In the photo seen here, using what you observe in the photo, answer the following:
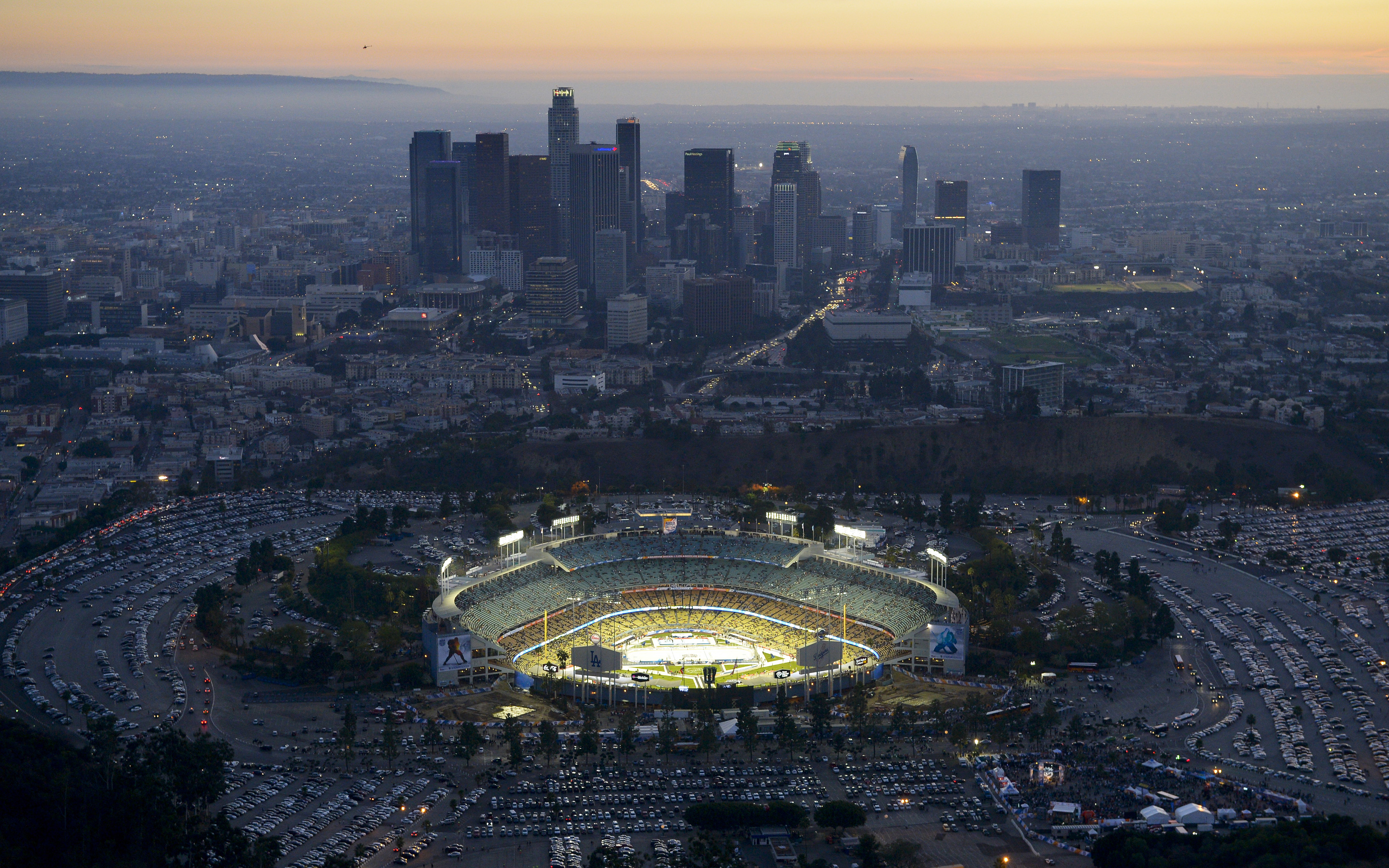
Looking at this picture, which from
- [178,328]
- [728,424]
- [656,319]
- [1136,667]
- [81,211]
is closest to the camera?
[1136,667]

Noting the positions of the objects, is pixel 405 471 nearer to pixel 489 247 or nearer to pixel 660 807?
pixel 660 807

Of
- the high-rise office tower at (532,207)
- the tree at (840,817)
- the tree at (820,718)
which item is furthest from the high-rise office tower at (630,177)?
the tree at (840,817)

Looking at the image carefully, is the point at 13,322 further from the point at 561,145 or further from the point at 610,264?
the point at 561,145

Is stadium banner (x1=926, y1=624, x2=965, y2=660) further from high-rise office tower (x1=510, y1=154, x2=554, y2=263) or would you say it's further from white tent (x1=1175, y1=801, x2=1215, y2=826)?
high-rise office tower (x1=510, y1=154, x2=554, y2=263)

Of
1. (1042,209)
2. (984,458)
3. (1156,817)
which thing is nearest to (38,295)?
(984,458)

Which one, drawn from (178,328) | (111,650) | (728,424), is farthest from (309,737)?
(178,328)

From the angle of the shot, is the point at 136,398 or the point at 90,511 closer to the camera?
the point at 90,511

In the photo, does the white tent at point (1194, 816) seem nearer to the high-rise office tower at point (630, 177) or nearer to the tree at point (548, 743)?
the tree at point (548, 743)
